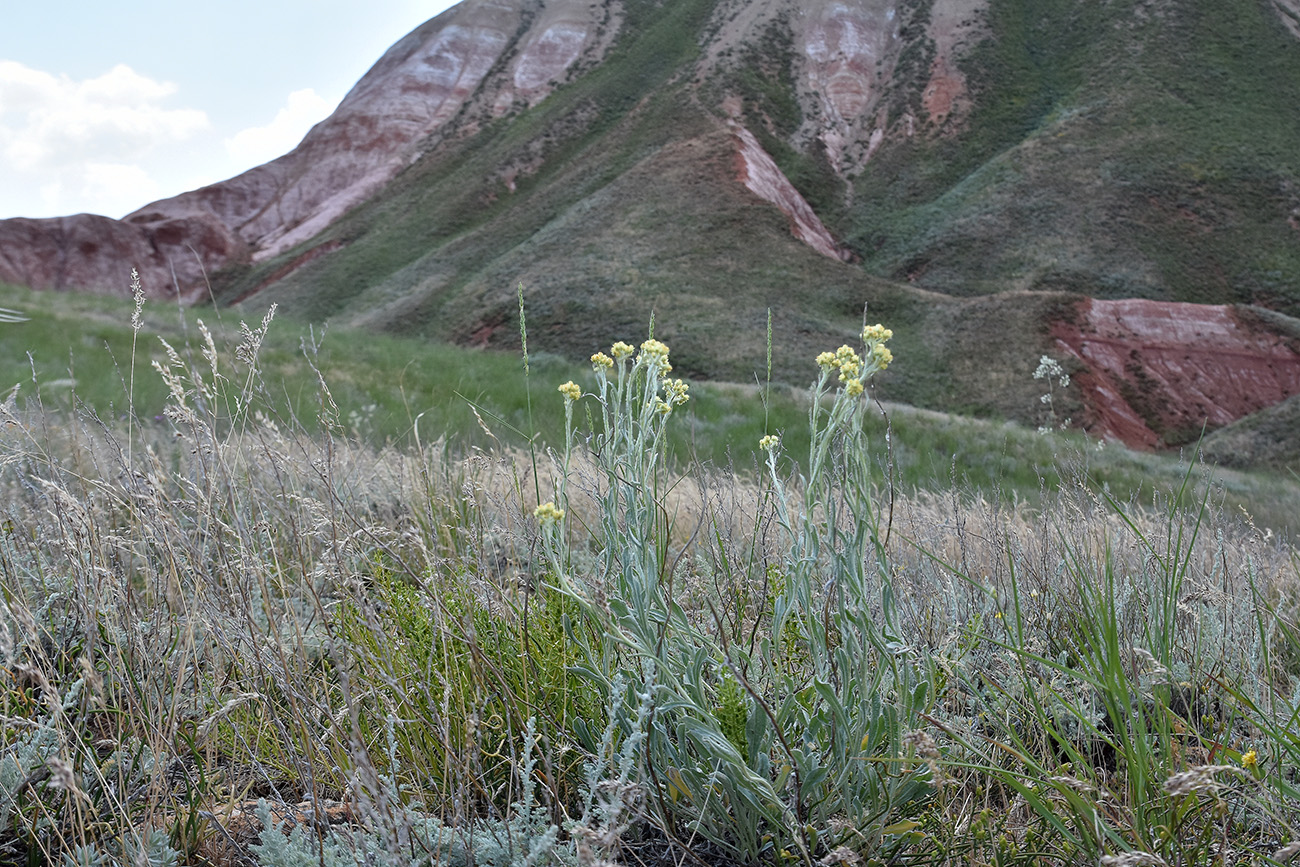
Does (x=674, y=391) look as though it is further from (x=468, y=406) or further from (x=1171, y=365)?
(x=1171, y=365)

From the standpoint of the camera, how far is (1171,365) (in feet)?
74.0

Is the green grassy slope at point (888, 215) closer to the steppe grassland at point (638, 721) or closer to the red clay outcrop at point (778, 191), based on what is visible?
the red clay outcrop at point (778, 191)

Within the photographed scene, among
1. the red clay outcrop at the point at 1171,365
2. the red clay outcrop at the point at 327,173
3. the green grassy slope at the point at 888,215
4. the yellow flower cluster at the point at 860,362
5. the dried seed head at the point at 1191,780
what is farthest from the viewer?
the red clay outcrop at the point at 327,173

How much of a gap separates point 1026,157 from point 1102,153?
2.95 m

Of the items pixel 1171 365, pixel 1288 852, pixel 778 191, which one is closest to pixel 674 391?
pixel 1288 852

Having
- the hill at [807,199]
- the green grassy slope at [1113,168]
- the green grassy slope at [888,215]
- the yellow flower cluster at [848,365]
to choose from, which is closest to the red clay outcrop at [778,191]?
the hill at [807,199]

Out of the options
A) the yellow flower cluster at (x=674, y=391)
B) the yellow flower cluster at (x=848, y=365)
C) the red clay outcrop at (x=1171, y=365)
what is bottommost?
the red clay outcrop at (x=1171, y=365)

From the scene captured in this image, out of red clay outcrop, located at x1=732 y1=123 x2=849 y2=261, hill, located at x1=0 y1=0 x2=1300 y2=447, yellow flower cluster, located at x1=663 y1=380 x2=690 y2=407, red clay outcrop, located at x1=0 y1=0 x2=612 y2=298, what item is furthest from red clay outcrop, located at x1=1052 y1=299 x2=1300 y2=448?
red clay outcrop, located at x1=0 y1=0 x2=612 y2=298


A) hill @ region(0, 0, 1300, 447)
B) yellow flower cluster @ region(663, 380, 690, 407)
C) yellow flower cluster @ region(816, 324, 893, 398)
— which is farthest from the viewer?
hill @ region(0, 0, 1300, 447)

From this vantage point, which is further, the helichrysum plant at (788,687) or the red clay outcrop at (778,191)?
the red clay outcrop at (778,191)

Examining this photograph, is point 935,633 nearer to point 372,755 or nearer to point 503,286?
point 372,755

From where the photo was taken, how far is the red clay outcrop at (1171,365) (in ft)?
68.1

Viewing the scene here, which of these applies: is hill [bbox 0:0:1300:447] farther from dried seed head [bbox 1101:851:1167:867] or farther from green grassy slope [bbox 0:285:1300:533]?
dried seed head [bbox 1101:851:1167:867]

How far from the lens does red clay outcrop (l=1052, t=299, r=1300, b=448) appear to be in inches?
818
